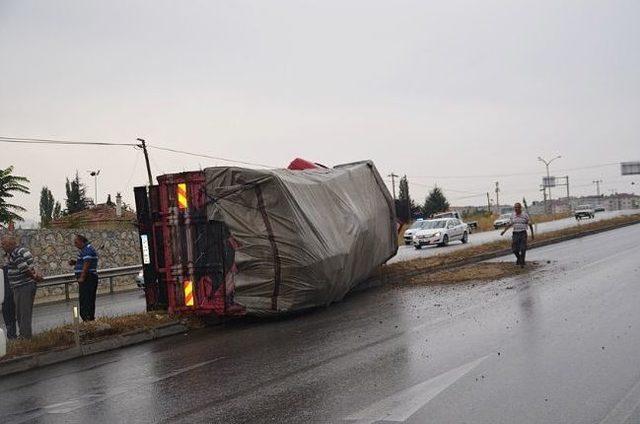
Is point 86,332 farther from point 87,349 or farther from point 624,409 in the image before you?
point 624,409

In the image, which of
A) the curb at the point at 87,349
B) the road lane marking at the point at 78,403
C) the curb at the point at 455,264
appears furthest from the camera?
the curb at the point at 455,264

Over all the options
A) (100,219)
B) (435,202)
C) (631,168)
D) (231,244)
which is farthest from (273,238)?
(631,168)

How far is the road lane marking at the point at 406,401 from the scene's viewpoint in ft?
16.6

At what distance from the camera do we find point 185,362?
807 centimetres

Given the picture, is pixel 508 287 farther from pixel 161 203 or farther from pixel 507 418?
pixel 507 418

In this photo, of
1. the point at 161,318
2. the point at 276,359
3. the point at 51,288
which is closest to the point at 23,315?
the point at 161,318

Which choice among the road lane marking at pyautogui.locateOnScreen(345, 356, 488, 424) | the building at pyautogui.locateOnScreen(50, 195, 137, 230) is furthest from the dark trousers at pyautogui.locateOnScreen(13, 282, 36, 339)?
the building at pyautogui.locateOnScreen(50, 195, 137, 230)

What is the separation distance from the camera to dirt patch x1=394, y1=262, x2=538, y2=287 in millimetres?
14547

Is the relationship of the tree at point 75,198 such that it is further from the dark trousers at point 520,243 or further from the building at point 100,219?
the dark trousers at point 520,243

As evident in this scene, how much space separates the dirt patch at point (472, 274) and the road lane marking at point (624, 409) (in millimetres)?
8973

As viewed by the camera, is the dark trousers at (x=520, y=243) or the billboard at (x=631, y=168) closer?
the dark trousers at (x=520, y=243)

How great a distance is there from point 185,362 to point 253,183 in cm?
359

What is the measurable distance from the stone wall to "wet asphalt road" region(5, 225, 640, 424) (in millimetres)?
12291

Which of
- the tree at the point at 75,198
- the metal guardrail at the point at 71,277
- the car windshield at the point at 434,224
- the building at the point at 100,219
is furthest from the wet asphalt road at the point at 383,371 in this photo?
the tree at the point at 75,198
